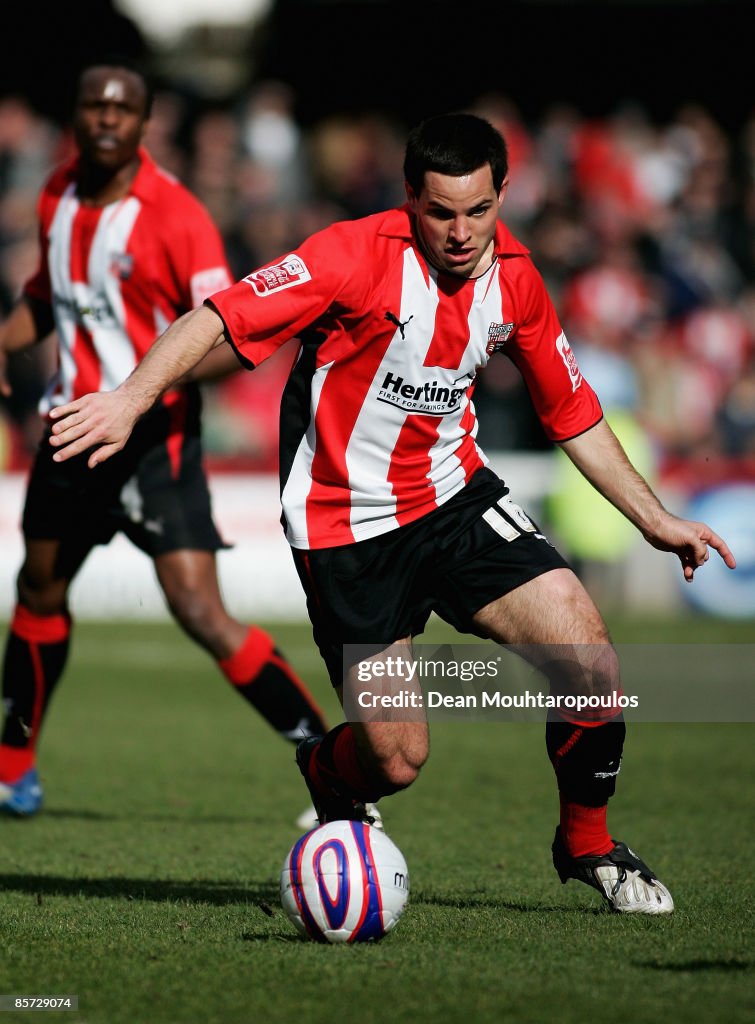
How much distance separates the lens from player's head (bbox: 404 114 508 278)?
4340 millimetres

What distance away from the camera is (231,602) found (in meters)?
13.4

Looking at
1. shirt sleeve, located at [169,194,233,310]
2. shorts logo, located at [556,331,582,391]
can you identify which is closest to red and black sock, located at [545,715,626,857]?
shorts logo, located at [556,331,582,391]

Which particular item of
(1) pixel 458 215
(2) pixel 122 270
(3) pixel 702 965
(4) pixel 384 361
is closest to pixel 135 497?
(2) pixel 122 270

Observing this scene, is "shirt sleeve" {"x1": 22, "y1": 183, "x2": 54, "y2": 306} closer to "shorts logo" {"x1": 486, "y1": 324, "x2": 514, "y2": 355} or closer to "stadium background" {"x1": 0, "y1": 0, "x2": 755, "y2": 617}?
"shorts logo" {"x1": 486, "y1": 324, "x2": 514, "y2": 355}

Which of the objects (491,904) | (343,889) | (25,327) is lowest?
(491,904)

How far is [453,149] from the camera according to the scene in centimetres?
435

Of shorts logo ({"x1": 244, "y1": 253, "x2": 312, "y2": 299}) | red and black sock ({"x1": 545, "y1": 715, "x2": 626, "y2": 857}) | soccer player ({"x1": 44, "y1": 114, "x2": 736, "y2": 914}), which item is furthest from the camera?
red and black sock ({"x1": 545, "y1": 715, "x2": 626, "y2": 857})

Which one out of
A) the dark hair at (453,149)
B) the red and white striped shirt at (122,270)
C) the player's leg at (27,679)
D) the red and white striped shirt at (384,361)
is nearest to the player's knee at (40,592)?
the player's leg at (27,679)

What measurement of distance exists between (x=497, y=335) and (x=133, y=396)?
1110 millimetres

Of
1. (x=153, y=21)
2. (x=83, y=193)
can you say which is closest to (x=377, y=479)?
(x=83, y=193)

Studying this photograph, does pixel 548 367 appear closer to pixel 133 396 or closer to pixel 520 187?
pixel 133 396

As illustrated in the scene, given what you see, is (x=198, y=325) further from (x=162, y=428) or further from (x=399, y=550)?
(x=162, y=428)

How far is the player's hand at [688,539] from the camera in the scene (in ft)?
15.3

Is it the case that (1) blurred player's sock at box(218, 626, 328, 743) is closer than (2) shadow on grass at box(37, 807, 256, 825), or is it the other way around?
(1) blurred player's sock at box(218, 626, 328, 743)
